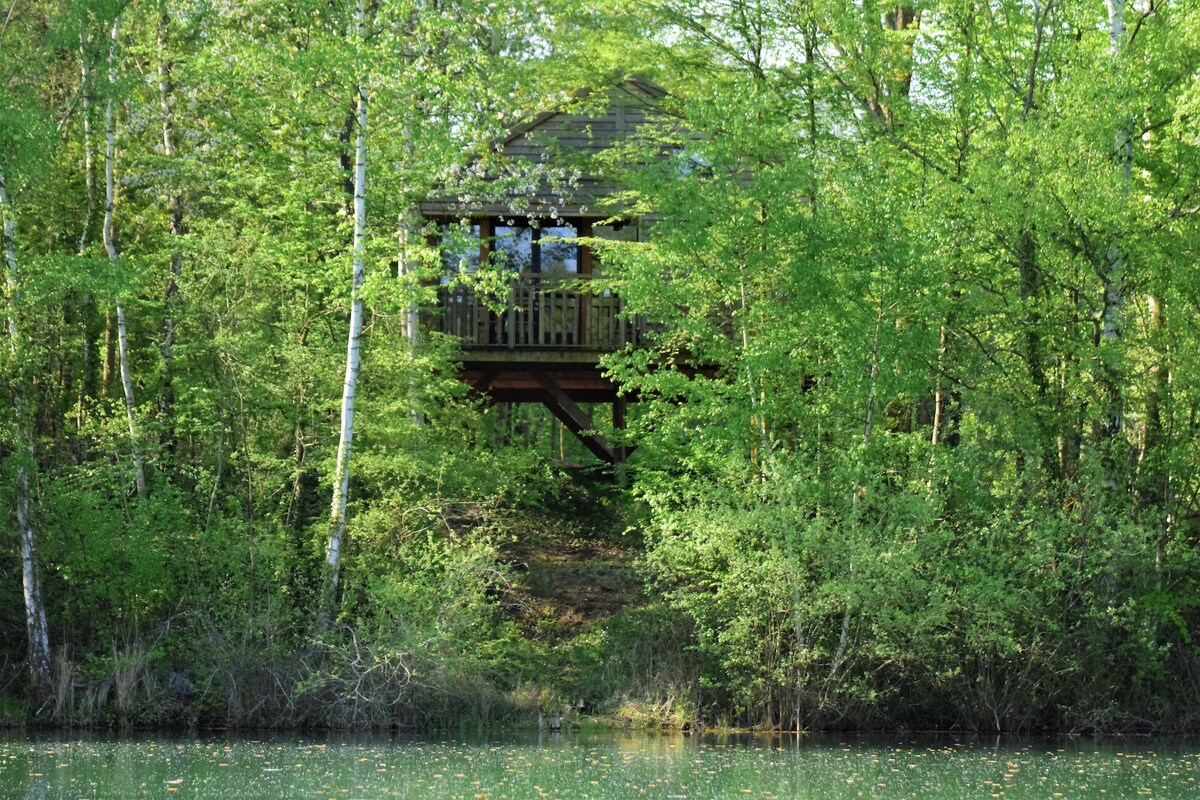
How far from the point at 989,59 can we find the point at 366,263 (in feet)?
26.2

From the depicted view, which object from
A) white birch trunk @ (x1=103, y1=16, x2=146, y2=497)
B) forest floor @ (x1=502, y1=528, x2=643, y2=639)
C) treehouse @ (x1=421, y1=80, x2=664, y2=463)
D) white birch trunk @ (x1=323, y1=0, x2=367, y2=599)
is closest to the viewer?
white birch trunk @ (x1=323, y1=0, x2=367, y2=599)

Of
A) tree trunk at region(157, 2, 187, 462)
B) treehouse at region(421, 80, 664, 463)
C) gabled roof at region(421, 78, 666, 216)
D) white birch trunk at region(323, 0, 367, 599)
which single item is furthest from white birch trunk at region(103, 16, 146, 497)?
gabled roof at region(421, 78, 666, 216)

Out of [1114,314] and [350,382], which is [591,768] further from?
[1114,314]

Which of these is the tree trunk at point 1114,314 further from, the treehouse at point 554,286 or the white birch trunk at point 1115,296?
the treehouse at point 554,286

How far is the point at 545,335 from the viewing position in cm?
2389

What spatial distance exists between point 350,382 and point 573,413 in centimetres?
548

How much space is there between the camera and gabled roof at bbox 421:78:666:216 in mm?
23312

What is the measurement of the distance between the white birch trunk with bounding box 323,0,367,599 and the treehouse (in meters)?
4.17

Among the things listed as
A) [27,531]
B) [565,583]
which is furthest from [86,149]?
[565,583]

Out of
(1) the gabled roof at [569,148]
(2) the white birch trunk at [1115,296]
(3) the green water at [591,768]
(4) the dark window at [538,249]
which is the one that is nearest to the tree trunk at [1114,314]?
(2) the white birch trunk at [1115,296]

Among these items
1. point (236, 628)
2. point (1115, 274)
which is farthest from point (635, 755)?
point (1115, 274)

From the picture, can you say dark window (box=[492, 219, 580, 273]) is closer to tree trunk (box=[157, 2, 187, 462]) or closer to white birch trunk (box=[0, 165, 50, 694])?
tree trunk (box=[157, 2, 187, 462])

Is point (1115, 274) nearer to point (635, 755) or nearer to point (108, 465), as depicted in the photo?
point (635, 755)

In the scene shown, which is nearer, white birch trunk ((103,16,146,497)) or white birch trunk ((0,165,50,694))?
white birch trunk ((0,165,50,694))
